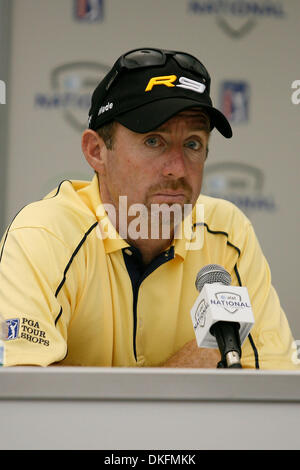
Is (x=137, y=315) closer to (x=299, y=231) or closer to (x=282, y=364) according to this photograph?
(x=282, y=364)

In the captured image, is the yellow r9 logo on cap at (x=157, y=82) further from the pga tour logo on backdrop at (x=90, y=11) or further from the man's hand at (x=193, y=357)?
the pga tour logo on backdrop at (x=90, y=11)

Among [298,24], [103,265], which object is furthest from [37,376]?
[298,24]

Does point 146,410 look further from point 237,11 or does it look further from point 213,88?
point 237,11

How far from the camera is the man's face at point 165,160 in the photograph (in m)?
1.30

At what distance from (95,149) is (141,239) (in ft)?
0.86

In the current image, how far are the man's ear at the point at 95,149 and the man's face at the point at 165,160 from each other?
83 millimetres

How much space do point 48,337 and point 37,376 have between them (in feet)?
1.56

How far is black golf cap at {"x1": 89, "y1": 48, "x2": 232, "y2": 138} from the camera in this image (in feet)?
4.15

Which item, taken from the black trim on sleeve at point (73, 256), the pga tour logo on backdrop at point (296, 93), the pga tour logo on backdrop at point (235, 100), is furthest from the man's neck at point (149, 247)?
the pga tour logo on backdrop at point (296, 93)

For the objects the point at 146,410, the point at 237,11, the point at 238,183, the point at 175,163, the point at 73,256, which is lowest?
the point at 146,410

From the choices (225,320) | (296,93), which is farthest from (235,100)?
(225,320)

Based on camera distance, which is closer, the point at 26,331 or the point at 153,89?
the point at 26,331

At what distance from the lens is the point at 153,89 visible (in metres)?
1.29

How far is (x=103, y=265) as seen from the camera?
1.29 metres
